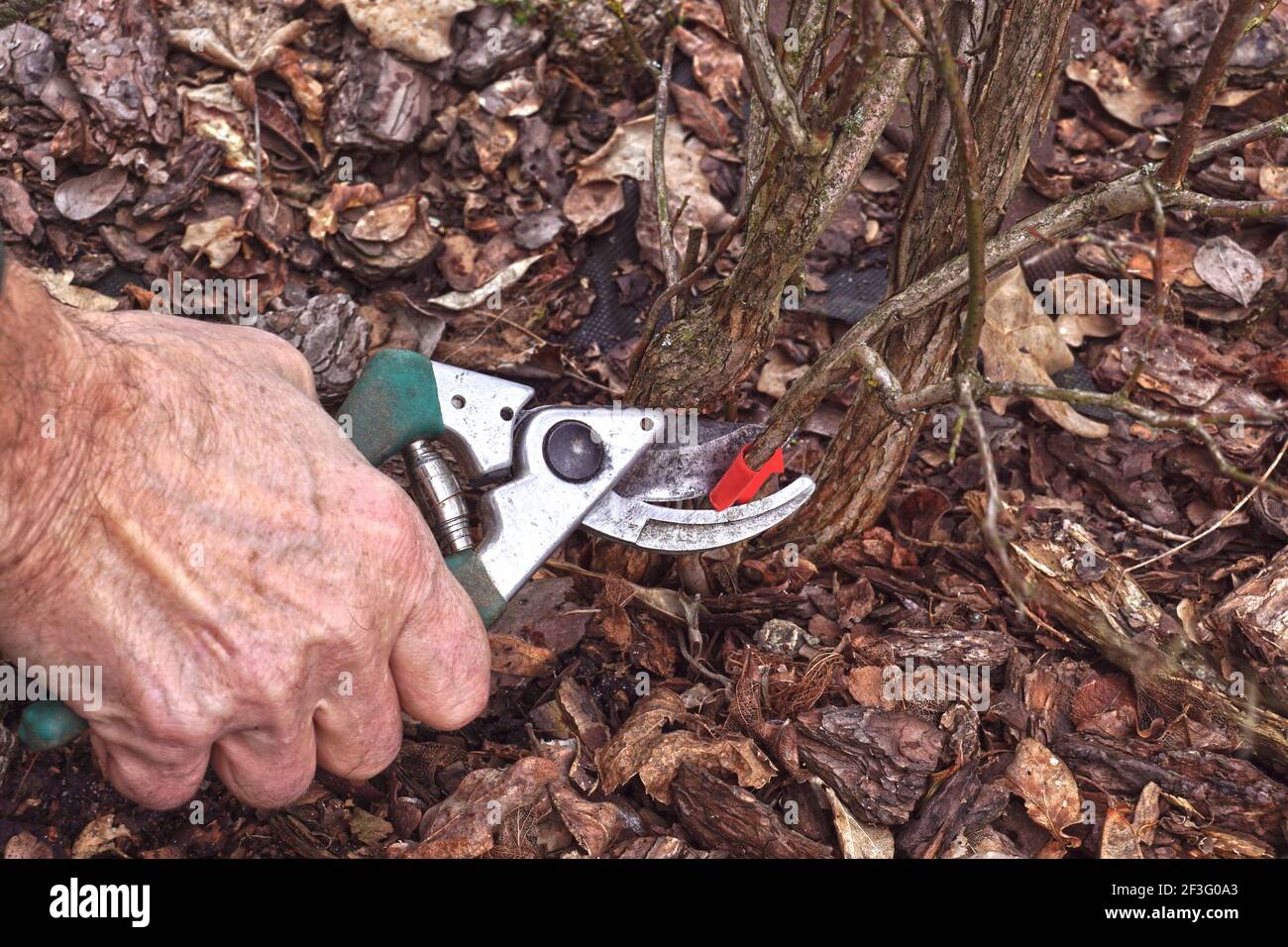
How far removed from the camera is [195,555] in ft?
6.60

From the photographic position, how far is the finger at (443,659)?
2.26 metres

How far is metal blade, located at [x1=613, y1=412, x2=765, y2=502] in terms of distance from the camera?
2.61 meters

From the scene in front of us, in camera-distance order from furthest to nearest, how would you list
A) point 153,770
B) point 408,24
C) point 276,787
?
point 408,24 < point 276,787 < point 153,770

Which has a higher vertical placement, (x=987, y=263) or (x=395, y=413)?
(x=987, y=263)

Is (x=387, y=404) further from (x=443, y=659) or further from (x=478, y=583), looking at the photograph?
(x=443, y=659)

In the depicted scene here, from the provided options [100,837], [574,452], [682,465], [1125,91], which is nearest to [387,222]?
[574,452]

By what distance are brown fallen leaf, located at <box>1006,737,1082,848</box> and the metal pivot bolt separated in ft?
4.74

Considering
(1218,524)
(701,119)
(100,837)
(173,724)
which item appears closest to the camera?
(173,724)

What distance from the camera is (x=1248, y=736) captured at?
2498 mm

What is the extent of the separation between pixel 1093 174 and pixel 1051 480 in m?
1.13

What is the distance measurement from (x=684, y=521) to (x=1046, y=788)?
1.08 meters

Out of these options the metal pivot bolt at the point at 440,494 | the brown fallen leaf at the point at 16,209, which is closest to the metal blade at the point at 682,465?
the metal pivot bolt at the point at 440,494

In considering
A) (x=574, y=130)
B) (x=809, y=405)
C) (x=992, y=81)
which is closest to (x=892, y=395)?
(x=809, y=405)

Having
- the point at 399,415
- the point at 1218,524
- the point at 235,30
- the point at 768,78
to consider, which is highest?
the point at 235,30
